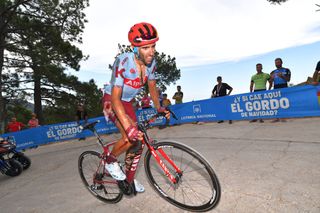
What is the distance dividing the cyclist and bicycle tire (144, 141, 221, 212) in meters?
0.29

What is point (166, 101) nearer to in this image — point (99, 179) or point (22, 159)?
point (22, 159)

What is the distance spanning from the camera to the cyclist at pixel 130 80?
2801 mm

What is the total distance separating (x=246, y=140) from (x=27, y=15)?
62.0 feet

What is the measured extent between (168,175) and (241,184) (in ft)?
3.99

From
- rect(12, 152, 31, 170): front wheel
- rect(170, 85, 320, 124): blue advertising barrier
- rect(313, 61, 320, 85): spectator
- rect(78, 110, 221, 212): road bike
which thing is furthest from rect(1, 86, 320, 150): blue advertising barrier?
rect(78, 110, 221, 212): road bike

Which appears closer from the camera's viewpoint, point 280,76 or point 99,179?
point 99,179

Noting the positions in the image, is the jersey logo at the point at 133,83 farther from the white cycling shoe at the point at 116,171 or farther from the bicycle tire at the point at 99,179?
the bicycle tire at the point at 99,179

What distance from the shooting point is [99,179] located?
377 centimetres

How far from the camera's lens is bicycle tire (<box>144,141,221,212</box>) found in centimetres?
274

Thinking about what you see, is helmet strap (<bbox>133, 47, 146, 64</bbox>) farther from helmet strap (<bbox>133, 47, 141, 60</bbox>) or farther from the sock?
the sock

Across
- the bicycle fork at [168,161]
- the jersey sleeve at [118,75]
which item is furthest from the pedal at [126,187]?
the jersey sleeve at [118,75]

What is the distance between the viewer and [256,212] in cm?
280

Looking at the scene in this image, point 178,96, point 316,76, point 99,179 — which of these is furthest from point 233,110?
point 99,179

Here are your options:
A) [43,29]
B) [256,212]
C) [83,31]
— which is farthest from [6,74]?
[256,212]
